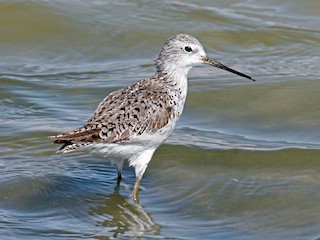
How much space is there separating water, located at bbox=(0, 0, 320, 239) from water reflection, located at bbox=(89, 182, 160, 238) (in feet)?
0.06

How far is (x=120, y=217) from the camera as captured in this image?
8047 mm

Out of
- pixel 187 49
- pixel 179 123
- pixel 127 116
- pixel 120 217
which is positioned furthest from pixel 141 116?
pixel 179 123

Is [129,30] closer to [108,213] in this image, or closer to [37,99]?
[37,99]

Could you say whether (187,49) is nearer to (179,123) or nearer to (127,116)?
(127,116)

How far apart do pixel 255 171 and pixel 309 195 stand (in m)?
0.79

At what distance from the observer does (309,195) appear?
8.29 metres

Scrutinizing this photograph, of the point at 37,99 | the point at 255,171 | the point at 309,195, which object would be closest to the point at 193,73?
the point at 37,99

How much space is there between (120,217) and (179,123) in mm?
2452

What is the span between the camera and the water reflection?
7.65m

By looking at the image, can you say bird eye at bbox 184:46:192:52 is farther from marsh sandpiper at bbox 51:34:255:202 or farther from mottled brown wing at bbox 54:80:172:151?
mottled brown wing at bbox 54:80:172:151

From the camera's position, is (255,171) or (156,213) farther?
(255,171)

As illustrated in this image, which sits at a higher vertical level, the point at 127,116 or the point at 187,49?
the point at 187,49

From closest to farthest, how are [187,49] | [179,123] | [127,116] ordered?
[127,116] → [187,49] → [179,123]

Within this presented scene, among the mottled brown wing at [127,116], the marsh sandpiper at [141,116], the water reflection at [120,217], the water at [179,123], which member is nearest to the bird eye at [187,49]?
the marsh sandpiper at [141,116]
